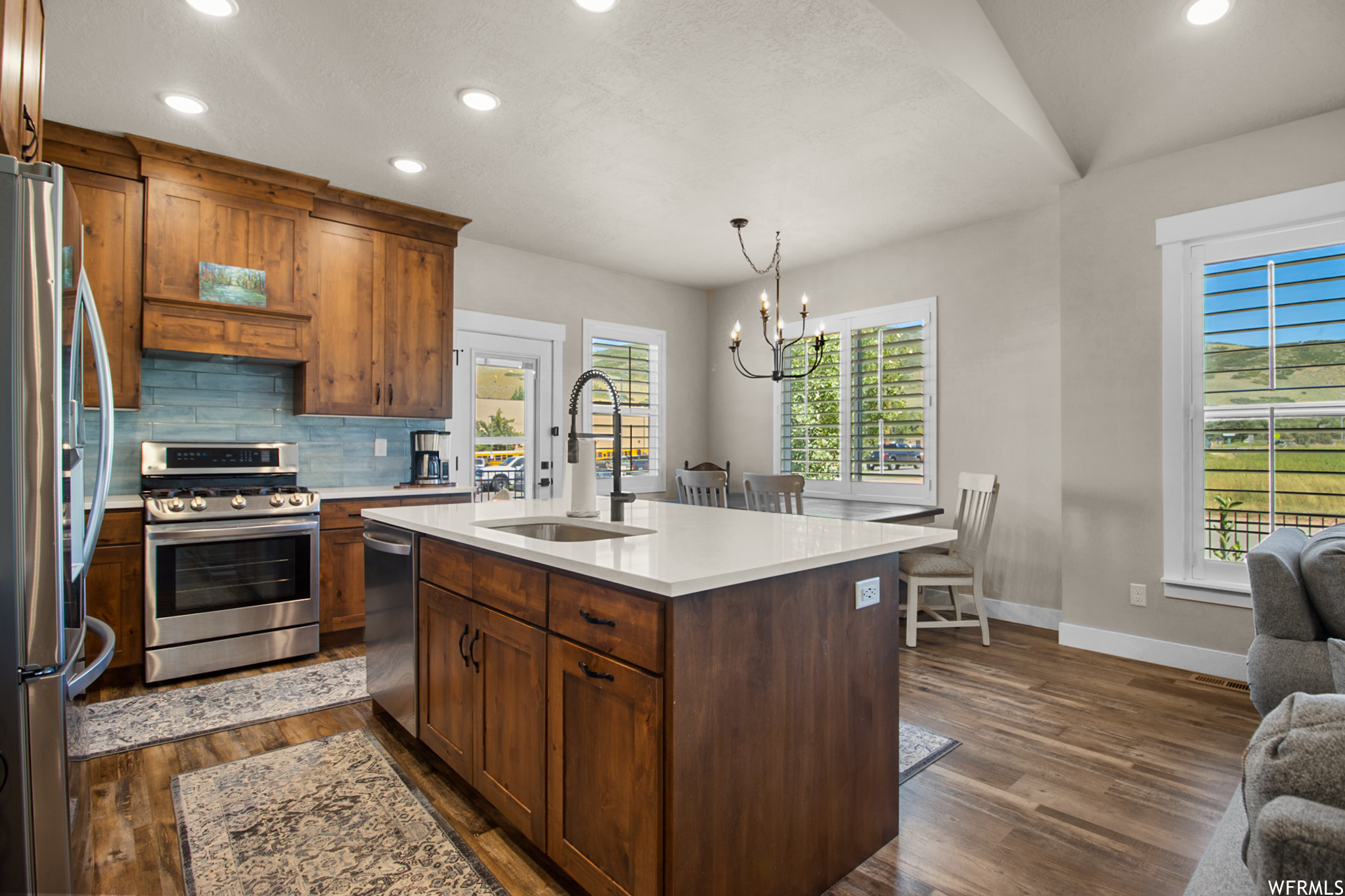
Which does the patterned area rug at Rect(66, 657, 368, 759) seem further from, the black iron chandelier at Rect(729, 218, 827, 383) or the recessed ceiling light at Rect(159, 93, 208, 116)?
the black iron chandelier at Rect(729, 218, 827, 383)

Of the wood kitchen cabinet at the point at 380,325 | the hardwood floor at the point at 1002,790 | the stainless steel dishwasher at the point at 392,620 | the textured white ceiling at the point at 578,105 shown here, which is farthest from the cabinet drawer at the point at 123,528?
the textured white ceiling at the point at 578,105

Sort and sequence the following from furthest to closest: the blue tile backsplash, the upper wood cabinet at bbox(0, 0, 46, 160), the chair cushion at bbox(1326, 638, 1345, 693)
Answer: the blue tile backsplash
the chair cushion at bbox(1326, 638, 1345, 693)
the upper wood cabinet at bbox(0, 0, 46, 160)

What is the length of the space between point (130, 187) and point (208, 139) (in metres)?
0.47

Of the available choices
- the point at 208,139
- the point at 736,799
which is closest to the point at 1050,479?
the point at 736,799

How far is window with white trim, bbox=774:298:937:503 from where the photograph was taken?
4.76 m

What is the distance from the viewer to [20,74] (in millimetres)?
1595

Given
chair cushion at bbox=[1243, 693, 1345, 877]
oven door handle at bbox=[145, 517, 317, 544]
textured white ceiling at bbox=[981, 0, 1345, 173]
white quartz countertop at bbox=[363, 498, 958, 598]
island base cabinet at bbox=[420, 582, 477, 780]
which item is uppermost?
textured white ceiling at bbox=[981, 0, 1345, 173]

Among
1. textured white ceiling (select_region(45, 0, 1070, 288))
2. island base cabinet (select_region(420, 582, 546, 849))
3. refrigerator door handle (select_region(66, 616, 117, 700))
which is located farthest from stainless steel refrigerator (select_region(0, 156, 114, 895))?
textured white ceiling (select_region(45, 0, 1070, 288))

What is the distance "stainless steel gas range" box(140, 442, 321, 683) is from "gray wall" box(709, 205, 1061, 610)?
399 centimetres

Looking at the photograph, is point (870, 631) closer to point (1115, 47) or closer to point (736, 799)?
point (736, 799)

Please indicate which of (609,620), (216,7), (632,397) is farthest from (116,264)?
(632,397)

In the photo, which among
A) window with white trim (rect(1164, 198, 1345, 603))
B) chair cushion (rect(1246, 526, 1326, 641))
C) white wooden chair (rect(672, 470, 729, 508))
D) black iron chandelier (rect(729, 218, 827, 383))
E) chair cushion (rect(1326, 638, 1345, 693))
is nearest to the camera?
chair cushion (rect(1326, 638, 1345, 693))

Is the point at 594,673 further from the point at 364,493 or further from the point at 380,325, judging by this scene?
the point at 380,325

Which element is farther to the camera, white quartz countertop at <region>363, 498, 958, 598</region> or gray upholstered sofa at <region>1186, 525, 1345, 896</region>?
white quartz countertop at <region>363, 498, 958, 598</region>
